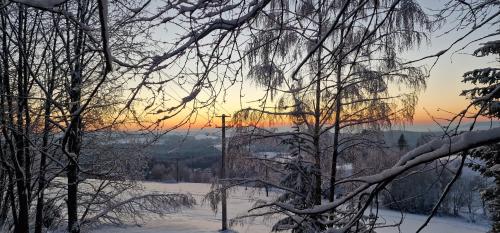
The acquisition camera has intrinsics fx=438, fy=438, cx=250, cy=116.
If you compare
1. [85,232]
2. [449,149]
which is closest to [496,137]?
[449,149]

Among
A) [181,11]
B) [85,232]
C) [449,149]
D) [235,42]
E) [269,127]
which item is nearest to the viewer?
[449,149]

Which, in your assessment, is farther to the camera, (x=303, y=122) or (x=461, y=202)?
(x=461, y=202)

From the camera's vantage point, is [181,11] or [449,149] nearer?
[449,149]

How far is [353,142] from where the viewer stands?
8.88 m

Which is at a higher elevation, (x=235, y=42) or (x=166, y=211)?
(x=235, y=42)

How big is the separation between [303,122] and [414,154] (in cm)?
673

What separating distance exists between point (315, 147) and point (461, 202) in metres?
32.6

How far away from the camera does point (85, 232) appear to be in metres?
9.78

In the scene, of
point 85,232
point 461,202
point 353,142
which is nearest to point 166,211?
point 85,232

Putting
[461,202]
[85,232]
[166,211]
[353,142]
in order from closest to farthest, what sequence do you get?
[353,142] < [85,232] < [166,211] < [461,202]

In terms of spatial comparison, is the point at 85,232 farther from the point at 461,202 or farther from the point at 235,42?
the point at 461,202

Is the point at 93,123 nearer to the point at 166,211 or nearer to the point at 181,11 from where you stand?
the point at 166,211

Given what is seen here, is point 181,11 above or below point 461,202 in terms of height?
above

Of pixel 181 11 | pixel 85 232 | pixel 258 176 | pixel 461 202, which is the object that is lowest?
pixel 461 202
